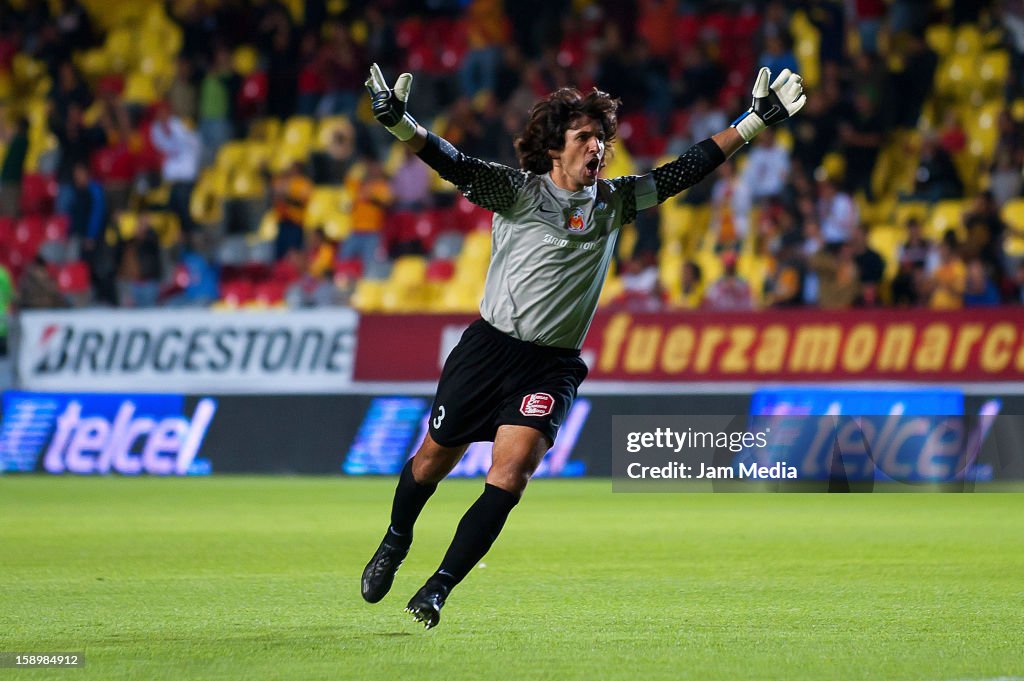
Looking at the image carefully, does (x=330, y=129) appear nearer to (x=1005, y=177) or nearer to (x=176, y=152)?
(x=176, y=152)

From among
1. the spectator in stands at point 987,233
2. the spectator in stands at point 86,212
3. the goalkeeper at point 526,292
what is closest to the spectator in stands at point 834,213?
the spectator in stands at point 987,233

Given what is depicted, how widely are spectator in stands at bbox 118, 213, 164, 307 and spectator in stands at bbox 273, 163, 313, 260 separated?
1.35 m

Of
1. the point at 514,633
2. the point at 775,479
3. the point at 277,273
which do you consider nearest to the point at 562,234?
the point at 514,633

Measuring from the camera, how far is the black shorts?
21.6 feet

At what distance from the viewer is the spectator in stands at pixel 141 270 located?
61.9ft

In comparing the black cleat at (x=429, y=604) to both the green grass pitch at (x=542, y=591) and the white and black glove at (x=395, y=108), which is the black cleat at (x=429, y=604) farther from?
the white and black glove at (x=395, y=108)

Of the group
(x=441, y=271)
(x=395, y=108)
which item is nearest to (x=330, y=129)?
(x=441, y=271)

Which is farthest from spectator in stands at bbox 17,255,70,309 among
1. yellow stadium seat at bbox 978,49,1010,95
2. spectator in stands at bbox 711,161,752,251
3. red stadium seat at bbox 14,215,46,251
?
yellow stadium seat at bbox 978,49,1010,95

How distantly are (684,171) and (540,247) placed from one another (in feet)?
2.35

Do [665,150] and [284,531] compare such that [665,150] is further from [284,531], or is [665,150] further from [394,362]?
[284,531]

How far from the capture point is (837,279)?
1608 centimetres

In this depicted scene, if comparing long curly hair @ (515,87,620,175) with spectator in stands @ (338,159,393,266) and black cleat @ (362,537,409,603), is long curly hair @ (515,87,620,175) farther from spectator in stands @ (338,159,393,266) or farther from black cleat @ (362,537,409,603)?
spectator in stands @ (338,159,393,266)

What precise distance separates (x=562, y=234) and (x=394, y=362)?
32.5ft

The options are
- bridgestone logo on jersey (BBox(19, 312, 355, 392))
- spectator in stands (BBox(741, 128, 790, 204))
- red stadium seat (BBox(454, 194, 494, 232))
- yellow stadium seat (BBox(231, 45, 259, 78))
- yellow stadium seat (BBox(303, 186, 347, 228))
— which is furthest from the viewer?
yellow stadium seat (BBox(231, 45, 259, 78))
